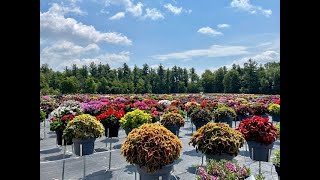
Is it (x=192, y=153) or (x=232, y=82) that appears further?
(x=232, y=82)

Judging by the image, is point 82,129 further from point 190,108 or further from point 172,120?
point 190,108

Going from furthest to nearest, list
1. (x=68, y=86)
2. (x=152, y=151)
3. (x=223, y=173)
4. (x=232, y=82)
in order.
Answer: (x=232, y=82), (x=68, y=86), (x=152, y=151), (x=223, y=173)

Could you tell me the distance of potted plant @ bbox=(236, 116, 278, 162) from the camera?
4672mm

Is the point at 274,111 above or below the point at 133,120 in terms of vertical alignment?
below

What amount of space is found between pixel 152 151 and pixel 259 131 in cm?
198

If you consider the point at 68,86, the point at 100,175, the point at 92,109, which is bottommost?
the point at 100,175

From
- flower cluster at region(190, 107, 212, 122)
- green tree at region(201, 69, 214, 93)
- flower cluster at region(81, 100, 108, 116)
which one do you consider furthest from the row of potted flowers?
green tree at region(201, 69, 214, 93)

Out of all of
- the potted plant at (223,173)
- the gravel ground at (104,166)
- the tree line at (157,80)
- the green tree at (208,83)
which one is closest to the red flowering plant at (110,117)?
the gravel ground at (104,166)

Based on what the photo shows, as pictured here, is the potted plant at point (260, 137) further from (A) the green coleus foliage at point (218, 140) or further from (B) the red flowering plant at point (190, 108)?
(B) the red flowering plant at point (190, 108)

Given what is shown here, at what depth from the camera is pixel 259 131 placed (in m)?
4.69

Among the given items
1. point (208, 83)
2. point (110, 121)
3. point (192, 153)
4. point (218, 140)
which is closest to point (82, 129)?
point (110, 121)

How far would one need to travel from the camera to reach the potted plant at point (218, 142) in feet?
13.9

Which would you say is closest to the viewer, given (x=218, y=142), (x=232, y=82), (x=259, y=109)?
(x=218, y=142)
